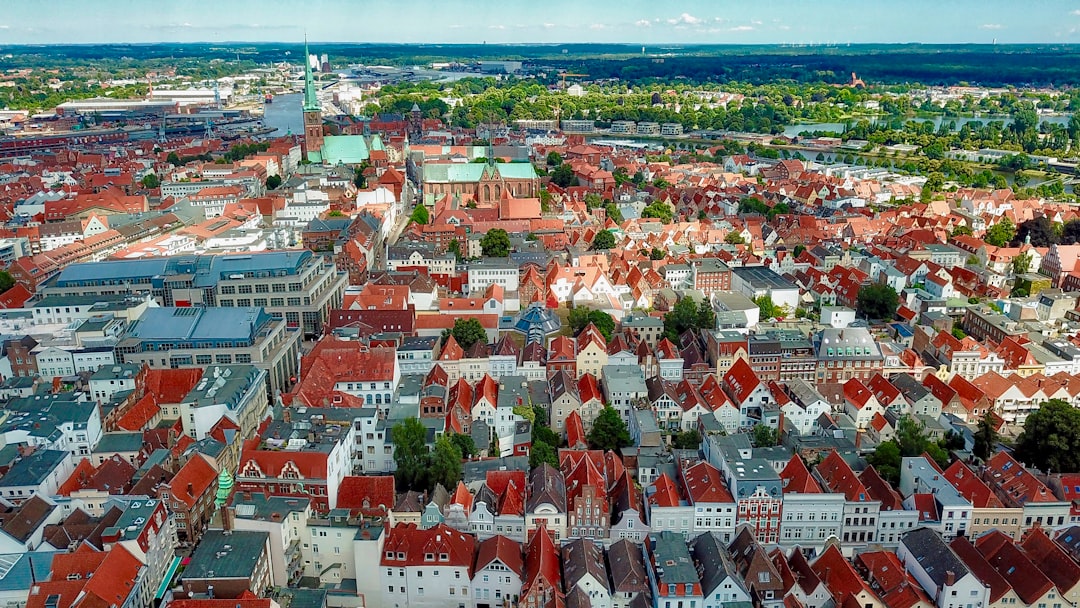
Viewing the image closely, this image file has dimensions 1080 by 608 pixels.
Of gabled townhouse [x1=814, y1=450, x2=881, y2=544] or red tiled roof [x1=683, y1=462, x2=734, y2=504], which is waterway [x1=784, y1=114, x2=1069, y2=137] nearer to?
gabled townhouse [x1=814, y1=450, x2=881, y2=544]

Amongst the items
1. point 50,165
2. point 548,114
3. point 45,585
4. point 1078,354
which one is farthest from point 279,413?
point 548,114

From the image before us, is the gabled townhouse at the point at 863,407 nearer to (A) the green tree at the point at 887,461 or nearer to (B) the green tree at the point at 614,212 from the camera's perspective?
(A) the green tree at the point at 887,461

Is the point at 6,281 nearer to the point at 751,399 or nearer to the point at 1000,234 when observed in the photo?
the point at 751,399

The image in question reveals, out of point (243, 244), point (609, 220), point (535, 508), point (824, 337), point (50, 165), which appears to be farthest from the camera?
point (50, 165)

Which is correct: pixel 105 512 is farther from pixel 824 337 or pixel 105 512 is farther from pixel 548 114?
pixel 548 114

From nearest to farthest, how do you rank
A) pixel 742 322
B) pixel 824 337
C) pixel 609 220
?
1. pixel 824 337
2. pixel 742 322
3. pixel 609 220

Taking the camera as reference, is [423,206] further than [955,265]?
Yes
